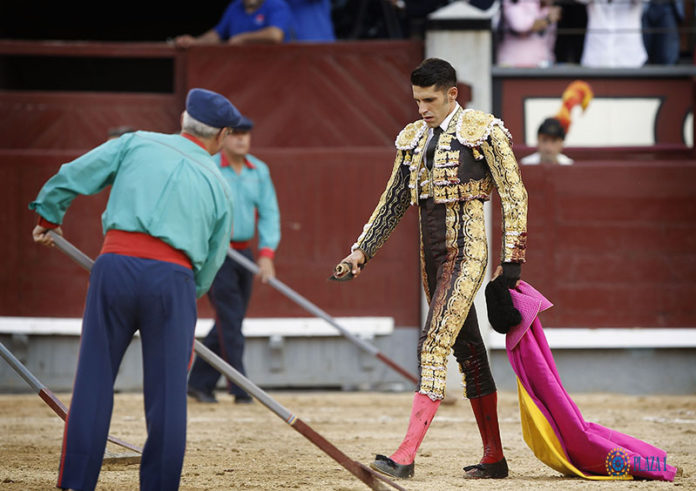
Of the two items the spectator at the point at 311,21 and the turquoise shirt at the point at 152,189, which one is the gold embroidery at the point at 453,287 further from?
the spectator at the point at 311,21

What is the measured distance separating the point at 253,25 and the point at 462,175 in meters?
4.85

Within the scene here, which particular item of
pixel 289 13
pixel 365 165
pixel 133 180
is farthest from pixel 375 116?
pixel 133 180

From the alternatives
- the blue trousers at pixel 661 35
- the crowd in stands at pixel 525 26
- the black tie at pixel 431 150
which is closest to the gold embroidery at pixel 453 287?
the black tie at pixel 431 150

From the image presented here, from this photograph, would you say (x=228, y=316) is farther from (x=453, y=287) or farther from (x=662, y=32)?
(x=662, y=32)

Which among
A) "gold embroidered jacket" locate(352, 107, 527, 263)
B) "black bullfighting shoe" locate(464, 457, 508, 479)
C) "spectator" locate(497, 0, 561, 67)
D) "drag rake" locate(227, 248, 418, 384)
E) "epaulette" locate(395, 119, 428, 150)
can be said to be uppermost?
"spectator" locate(497, 0, 561, 67)

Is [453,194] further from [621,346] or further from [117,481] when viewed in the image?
[621,346]

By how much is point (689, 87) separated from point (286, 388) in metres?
3.84

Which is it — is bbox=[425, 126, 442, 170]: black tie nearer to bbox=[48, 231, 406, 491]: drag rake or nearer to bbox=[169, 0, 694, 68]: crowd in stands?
bbox=[48, 231, 406, 491]: drag rake

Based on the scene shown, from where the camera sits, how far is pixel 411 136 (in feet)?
16.8

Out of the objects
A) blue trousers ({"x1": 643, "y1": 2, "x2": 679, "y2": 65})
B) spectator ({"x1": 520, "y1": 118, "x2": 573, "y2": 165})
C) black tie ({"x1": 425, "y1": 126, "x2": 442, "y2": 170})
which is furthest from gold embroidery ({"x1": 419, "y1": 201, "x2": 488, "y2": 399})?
blue trousers ({"x1": 643, "y1": 2, "x2": 679, "y2": 65})

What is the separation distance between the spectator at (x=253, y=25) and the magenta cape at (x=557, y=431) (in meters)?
4.78

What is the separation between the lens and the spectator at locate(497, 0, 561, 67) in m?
9.55

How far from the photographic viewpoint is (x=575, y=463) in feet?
16.3

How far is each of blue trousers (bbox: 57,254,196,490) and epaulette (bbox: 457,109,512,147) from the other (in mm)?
1433
